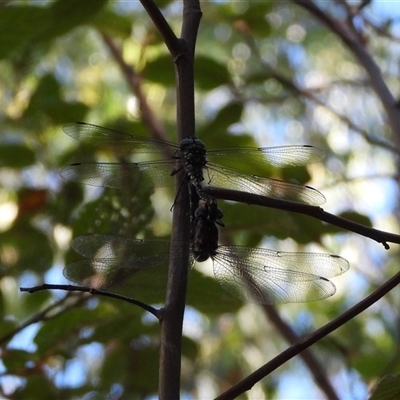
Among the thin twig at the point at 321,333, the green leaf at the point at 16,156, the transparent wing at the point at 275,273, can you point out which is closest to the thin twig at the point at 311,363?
the transparent wing at the point at 275,273

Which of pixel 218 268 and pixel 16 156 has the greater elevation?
pixel 16 156

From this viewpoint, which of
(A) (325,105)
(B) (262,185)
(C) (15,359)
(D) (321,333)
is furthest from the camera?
(A) (325,105)

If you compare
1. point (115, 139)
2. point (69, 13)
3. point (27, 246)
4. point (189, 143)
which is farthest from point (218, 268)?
point (27, 246)

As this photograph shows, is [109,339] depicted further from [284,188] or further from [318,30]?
[318,30]

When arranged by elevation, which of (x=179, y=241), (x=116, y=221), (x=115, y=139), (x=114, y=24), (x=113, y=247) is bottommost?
(x=179, y=241)

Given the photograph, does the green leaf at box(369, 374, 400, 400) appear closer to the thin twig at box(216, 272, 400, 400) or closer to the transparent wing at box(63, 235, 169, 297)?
the thin twig at box(216, 272, 400, 400)

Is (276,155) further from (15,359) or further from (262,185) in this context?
(15,359)
